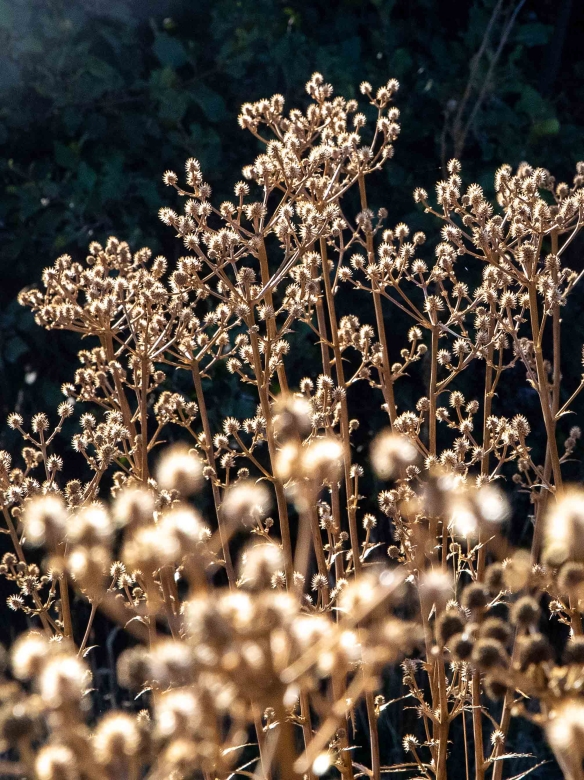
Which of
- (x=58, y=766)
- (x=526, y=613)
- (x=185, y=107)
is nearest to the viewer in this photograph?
(x=58, y=766)

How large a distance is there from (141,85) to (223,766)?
413 cm

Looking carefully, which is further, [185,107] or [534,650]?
[185,107]

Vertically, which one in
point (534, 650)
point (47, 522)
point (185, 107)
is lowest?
point (534, 650)

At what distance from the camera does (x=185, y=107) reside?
452 centimetres

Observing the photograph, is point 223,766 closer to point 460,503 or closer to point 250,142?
point 460,503

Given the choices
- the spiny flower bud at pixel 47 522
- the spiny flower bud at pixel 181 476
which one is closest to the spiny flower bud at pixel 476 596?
the spiny flower bud at pixel 181 476

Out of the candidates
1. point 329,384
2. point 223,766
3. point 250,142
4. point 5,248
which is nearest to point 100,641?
point 5,248

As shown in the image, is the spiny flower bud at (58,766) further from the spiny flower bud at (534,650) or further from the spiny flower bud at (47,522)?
the spiny flower bud at (534,650)

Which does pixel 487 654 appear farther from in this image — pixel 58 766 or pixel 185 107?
pixel 185 107

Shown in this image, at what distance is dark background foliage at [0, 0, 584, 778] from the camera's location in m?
4.49

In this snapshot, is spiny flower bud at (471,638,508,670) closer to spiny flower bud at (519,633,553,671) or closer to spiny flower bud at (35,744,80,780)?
spiny flower bud at (519,633,553,671)

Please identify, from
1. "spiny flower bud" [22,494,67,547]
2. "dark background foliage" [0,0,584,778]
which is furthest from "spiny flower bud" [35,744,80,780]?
"dark background foliage" [0,0,584,778]

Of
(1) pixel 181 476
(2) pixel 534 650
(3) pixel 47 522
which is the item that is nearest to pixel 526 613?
(2) pixel 534 650

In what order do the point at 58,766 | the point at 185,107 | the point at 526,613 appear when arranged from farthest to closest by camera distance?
the point at 185,107, the point at 526,613, the point at 58,766
